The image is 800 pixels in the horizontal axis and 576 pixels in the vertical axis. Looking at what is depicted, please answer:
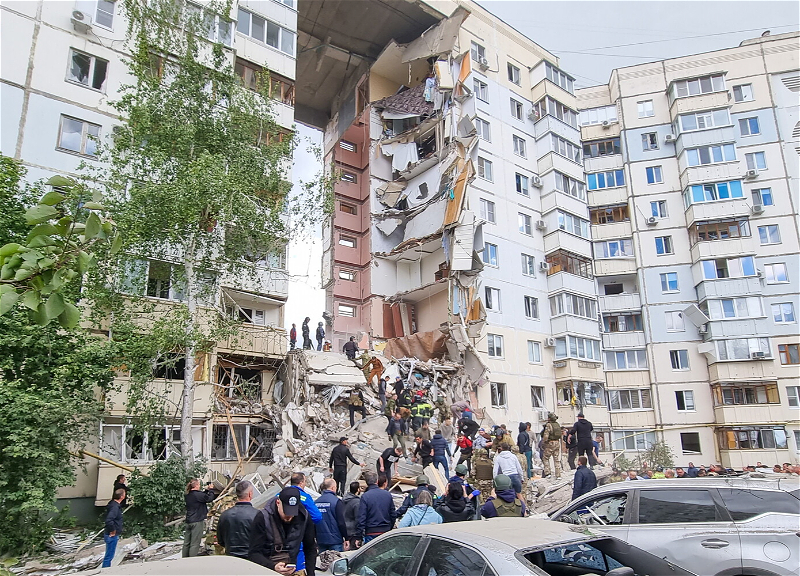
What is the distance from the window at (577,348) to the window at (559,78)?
62.6 ft

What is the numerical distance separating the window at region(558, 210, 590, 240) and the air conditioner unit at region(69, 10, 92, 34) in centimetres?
2722

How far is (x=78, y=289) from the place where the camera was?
13.2 meters

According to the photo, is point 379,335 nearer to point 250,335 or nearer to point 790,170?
point 250,335

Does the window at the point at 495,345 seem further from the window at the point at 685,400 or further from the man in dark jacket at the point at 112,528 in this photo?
the man in dark jacket at the point at 112,528

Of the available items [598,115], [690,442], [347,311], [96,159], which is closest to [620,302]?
[690,442]

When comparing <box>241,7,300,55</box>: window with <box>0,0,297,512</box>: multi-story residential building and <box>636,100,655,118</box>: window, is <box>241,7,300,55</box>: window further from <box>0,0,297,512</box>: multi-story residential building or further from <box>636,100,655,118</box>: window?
<box>636,100,655,118</box>: window

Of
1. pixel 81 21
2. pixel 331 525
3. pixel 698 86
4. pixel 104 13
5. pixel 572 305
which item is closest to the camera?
pixel 331 525

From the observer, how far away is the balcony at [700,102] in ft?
121

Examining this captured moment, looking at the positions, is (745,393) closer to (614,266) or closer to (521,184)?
(614,266)

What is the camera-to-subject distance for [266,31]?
80.2 ft

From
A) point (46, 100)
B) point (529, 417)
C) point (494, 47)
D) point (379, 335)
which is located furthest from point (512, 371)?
point (46, 100)

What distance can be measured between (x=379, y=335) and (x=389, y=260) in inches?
203

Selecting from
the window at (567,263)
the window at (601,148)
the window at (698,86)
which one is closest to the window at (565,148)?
the window at (601,148)

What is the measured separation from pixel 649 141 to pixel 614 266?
33.6 feet
